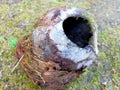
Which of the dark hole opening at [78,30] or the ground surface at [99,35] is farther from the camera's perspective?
the ground surface at [99,35]

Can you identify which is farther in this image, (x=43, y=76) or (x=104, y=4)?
(x=104, y=4)

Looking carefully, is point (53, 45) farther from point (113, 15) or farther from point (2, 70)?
point (113, 15)

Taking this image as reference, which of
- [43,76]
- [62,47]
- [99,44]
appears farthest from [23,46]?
[99,44]

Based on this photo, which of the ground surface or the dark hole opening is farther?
the ground surface

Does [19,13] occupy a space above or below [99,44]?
above
